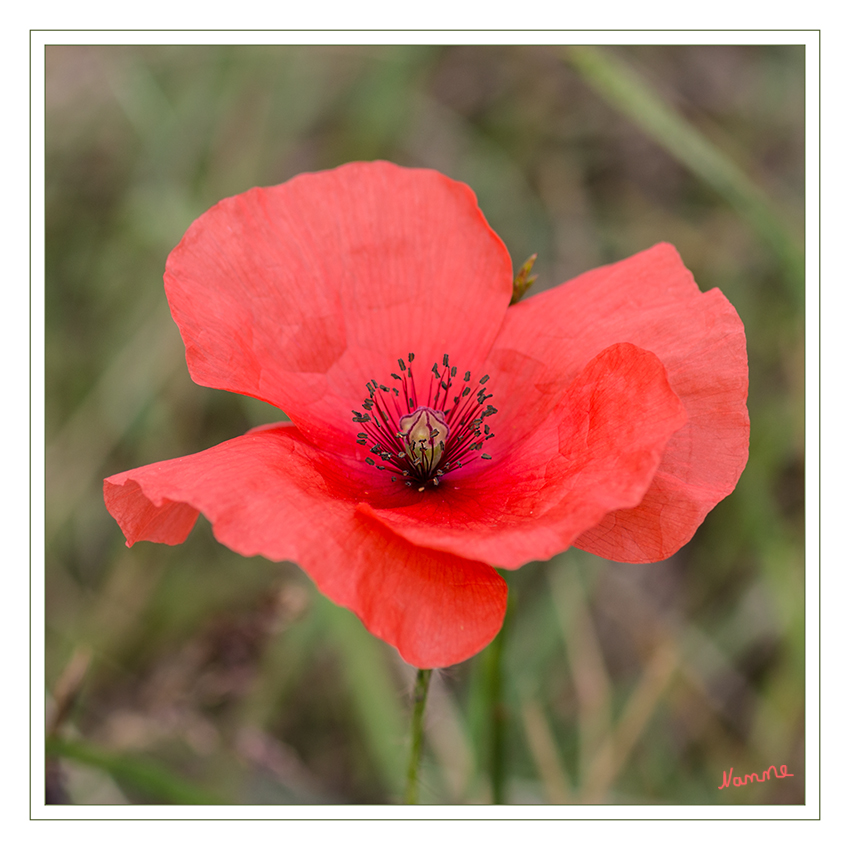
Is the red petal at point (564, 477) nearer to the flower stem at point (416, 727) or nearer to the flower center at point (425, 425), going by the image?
the flower center at point (425, 425)

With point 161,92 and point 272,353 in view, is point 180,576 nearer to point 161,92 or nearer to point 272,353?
point 272,353

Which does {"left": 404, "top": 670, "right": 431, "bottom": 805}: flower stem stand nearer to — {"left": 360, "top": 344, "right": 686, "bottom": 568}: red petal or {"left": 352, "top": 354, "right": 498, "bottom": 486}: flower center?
{"left": 360, "top": 344, "right": 686, "bottom": 568}: red petal

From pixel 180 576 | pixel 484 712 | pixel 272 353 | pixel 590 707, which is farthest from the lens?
pixel 180 576

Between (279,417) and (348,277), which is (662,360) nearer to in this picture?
(348,277)

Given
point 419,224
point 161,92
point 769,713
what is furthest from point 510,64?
point 769,713
